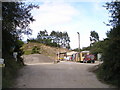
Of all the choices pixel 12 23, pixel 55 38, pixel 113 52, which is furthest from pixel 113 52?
pixel 55 38

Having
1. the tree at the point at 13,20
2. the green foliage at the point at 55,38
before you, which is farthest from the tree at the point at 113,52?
the green foliage at the point at 55,38

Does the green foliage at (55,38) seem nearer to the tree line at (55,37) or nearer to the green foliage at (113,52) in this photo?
the tree line at (55,37)

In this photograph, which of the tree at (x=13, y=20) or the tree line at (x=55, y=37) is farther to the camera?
the tree line at (x=55, y=37)

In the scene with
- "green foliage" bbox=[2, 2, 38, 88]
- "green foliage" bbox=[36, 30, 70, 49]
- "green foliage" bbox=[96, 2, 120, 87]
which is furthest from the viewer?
"green foliage" bbox=[36, 30, 70, 49]

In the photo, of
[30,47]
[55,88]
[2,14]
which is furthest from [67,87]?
[30,47]

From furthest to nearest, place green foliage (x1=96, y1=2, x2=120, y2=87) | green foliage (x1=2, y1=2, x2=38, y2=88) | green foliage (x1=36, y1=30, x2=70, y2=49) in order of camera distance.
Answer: green foliage (x1=36, y1=30, x2=70, y2=49) → green foliage (x1=2, y1=2, x2=38, y2=88) → green foliage (x1=96, y1=2, x2=120, y2=87)

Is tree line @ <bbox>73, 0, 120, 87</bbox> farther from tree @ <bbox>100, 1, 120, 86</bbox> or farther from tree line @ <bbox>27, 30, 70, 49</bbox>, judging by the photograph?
tree line @ <bbox>27, 30, 70, 49</bbox>

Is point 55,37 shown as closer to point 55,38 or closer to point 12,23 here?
point 55,38

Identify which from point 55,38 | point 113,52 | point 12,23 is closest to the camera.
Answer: point 113,52

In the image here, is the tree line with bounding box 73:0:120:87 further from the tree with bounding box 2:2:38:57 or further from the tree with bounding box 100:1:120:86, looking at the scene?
the tree with bounding box 2:2:38:57

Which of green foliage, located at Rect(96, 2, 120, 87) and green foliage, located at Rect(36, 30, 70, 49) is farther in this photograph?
green foliage, located at Rect(36, 30, 70, 49)

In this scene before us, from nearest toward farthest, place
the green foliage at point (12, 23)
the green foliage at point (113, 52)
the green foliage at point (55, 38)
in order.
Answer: the green foliage at point (113, 52), the green foliage at point (12, 23), the green foliage at point (55, 38)

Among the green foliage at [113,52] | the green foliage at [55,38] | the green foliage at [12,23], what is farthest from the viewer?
the green foliage at [55,38]

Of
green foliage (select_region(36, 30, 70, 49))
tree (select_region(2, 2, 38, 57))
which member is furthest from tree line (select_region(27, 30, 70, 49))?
tree (select_region(2, 2, 38, 57))
